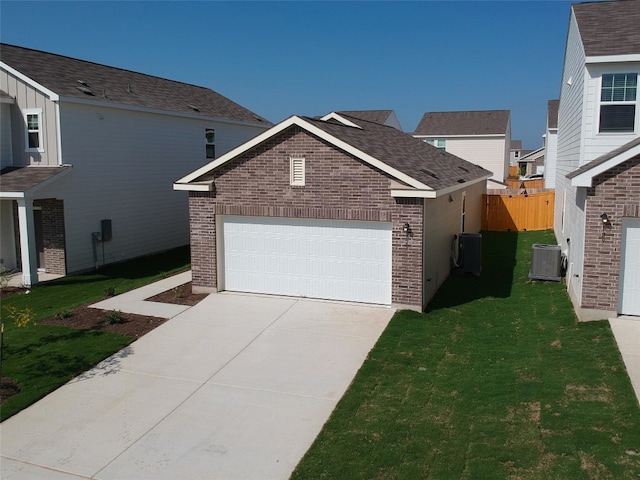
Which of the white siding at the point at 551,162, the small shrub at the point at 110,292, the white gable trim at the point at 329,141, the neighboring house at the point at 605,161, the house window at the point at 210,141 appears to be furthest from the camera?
the white siding at the point at 551,162

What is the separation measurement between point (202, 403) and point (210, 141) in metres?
17.5

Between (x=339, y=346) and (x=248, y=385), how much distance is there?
2208 millimetres

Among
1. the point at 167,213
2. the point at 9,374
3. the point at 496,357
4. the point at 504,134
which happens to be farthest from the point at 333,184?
the point at 504,134

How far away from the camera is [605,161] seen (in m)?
11.1

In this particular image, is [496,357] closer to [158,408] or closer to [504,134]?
[158,408]

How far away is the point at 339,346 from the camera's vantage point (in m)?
10.8

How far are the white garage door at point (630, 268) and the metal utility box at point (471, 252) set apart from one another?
17.5ft

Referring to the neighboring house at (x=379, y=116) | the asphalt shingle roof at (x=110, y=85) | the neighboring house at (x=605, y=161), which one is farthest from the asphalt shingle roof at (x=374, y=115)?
the neighboring house at (x=605, y=161)

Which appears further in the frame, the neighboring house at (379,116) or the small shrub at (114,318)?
the neighboring house at (379,116)

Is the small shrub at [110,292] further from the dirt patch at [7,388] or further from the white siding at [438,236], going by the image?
the white siding at [438,236]

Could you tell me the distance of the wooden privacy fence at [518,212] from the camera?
26.1m

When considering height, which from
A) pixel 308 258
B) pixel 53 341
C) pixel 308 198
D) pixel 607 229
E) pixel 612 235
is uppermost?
pixel 308 198

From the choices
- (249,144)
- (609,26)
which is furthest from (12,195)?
(609,26)

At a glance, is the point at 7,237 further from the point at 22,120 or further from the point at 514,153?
the point at 514,153
